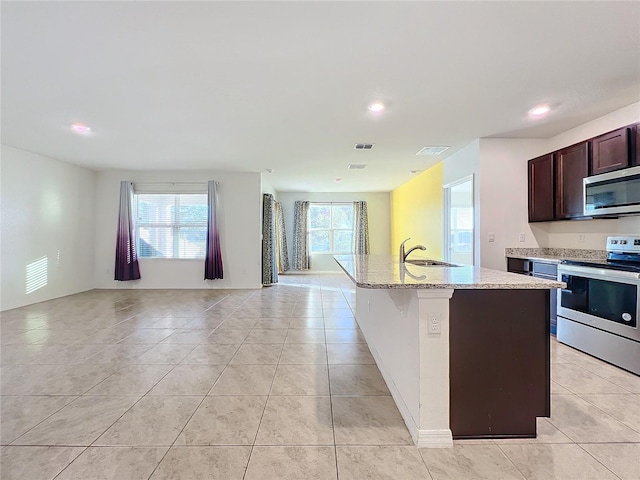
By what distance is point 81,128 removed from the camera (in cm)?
372

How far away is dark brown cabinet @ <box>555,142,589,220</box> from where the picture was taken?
10.6ft

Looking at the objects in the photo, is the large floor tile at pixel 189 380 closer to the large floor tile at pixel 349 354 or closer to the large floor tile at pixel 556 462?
the large floor tile at pixel 349 354

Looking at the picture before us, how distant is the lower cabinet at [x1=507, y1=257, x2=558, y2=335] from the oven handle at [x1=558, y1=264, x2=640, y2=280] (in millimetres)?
144

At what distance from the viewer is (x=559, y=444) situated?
62.9 inches

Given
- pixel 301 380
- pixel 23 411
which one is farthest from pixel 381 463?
pixel 23 411

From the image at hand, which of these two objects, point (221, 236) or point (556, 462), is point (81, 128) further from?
point (556, 462)

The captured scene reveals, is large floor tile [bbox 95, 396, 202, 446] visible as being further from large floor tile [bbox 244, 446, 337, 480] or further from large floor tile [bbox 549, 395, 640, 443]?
large floor tile [bbox 549, 395, 640, 443]

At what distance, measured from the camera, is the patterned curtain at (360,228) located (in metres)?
8.86

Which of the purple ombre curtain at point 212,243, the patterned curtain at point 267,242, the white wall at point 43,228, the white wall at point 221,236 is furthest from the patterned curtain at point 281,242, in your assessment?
the white wall at point 43,228

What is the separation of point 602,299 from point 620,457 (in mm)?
1658

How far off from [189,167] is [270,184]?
2.15 m

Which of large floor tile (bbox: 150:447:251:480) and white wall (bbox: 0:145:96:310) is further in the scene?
white wall (bbox: 0:145:96:310)

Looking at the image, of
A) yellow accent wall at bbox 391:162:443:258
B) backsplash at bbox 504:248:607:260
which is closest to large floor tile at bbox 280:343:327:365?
backsplash at bbox 504:248:607:260

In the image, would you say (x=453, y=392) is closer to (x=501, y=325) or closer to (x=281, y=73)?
(x=501, y=325)
